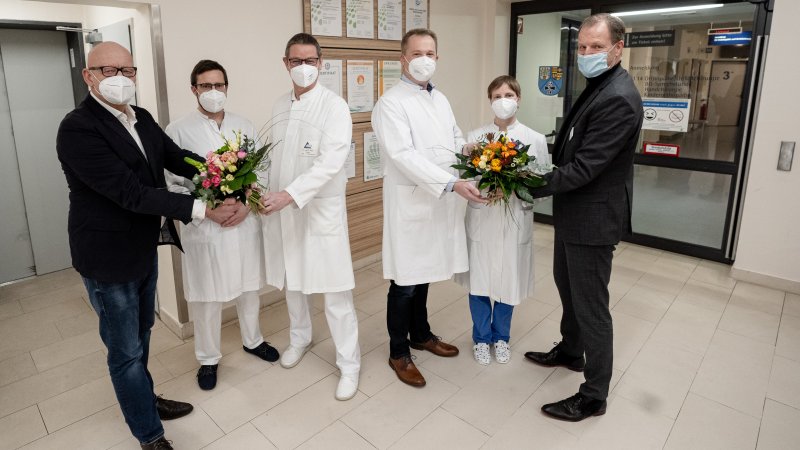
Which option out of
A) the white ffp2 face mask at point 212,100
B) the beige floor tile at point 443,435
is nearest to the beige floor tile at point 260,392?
the beige floor tile at point 443,435

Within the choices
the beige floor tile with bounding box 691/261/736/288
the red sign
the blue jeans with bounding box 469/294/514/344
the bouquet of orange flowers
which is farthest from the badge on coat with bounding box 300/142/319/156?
the red sign

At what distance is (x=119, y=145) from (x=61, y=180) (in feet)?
9.46

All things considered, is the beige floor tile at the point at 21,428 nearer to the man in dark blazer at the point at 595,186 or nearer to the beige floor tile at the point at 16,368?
the beige floor tile at the point at 16,368

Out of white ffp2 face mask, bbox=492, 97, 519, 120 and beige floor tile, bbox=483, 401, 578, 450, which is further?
white ffp2 face mask, bbox=492, 97, 519, 120

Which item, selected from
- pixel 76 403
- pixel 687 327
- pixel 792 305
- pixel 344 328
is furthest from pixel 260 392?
pixel 792 305

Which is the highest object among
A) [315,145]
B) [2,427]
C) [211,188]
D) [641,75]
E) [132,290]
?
[641,75]

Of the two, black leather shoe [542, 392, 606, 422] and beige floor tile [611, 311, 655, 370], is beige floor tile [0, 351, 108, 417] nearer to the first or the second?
black leather shoe [542, 392, 606, 422]

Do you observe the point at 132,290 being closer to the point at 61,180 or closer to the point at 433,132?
the point at 433,132

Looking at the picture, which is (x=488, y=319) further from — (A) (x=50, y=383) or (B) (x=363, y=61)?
(A) (x=50, y=383)

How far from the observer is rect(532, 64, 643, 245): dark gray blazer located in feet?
6.58

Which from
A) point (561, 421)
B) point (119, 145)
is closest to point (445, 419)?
point (561, 421)

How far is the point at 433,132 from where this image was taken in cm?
249

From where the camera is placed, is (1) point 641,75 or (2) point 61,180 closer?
(2) point 61,180

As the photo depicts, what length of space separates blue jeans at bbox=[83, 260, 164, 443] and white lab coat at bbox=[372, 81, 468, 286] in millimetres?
1156
